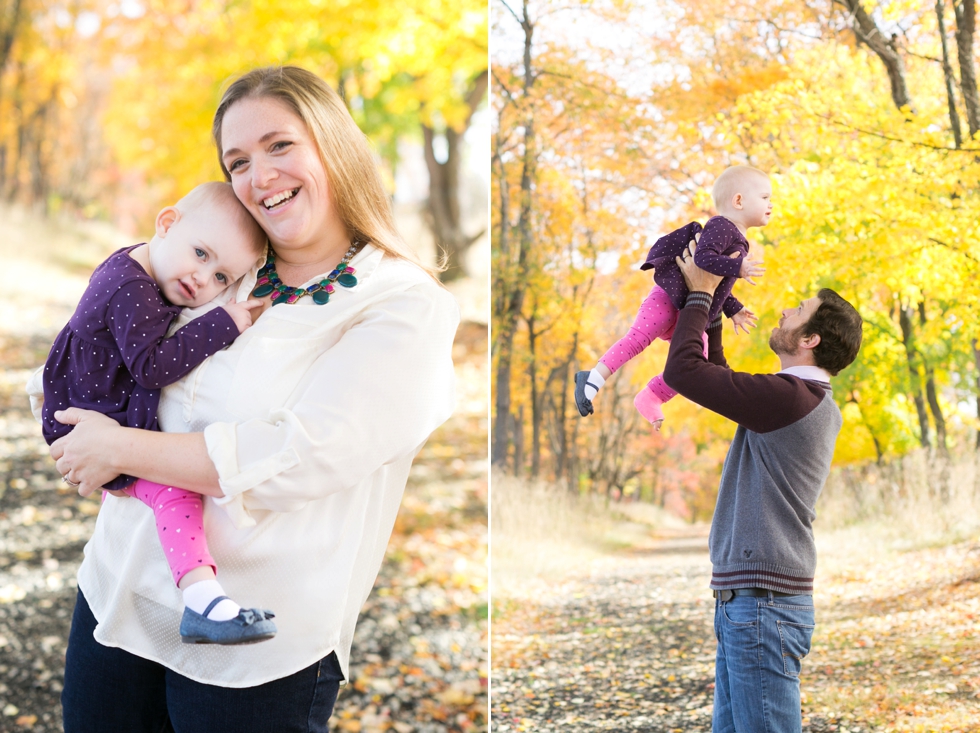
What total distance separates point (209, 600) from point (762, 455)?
3.45ft

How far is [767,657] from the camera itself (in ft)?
→ 5.49

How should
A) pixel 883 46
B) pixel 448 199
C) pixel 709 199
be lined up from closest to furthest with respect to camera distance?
pixel 883 46 < pixel 709 199 < pixel 448 199

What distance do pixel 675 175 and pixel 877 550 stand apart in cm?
152

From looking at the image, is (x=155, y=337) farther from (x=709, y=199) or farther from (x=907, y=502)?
(x=907, y=502)

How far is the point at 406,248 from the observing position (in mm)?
1602

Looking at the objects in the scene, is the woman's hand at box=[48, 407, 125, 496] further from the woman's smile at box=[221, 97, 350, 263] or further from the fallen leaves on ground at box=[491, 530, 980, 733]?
the fallen leaves on ground at box=[491, 530, 980, 733]

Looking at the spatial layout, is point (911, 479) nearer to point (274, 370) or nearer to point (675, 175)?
point (675, 175)

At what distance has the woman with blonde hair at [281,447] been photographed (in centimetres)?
130

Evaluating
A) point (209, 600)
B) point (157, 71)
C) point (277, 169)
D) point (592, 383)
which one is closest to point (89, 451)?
point (209, 600)

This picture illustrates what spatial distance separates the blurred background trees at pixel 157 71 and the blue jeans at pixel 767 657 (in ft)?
14.7

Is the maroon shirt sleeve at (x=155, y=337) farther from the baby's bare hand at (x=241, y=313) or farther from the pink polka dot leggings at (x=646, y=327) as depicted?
the pink polka dot leggings at (x=646, y=327)

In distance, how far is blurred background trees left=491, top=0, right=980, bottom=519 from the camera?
8.74ft

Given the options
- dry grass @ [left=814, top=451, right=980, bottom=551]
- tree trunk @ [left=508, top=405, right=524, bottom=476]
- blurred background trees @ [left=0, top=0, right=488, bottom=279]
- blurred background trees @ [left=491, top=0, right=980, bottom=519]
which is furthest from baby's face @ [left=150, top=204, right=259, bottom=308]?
blurred background trees @ [left=0, top=0, right=488, bottom=279]

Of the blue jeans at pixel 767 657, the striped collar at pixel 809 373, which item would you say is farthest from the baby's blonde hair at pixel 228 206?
the blue jeans at pixel 767 657
